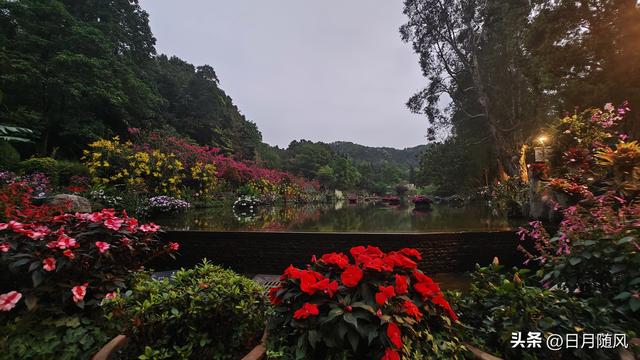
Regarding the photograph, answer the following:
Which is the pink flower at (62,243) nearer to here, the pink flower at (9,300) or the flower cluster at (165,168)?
the pink flower at (9,300)

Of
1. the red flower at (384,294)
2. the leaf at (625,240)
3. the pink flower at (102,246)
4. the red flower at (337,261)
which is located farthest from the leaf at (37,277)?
the leaf at (625,240)

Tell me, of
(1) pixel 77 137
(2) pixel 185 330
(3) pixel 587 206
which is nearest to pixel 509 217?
(3) pixel 587 206

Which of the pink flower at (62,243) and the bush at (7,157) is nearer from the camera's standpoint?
the pink flower at (62,243)

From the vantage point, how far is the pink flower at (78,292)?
1.56m

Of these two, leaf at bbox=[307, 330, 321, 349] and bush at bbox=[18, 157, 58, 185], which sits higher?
bush at bbox=[18, 157, 58, 185]

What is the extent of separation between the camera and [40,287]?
1594 mm

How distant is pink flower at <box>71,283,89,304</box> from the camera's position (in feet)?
5.13

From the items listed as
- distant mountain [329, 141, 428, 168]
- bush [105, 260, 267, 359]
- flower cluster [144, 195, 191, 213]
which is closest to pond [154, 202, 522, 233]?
flower cluster [144, 195, 191, 213]

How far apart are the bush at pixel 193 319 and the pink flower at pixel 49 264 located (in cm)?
35

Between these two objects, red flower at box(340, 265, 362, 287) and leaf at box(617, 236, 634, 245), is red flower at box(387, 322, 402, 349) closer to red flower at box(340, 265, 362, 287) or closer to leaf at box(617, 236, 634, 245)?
red flower at box(340, 265, 362, 287)

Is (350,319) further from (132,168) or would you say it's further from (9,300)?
(132,168)

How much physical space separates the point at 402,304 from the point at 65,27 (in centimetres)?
1589

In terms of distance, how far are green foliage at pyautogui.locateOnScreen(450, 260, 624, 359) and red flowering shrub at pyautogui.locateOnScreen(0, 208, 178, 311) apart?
7.36 ft

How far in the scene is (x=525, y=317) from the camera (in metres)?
1.42
